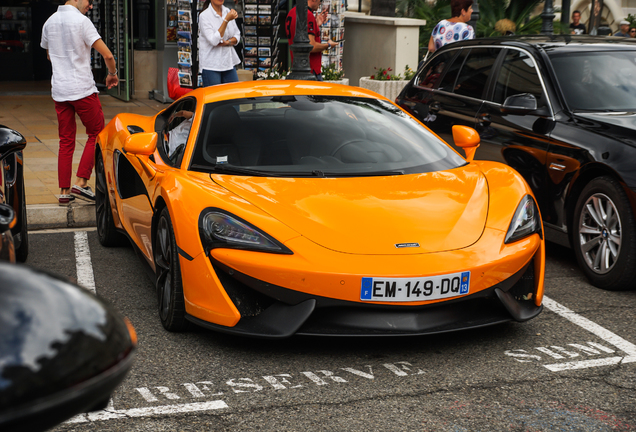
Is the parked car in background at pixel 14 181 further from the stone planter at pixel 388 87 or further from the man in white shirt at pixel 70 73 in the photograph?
the stone planter at pixel 388 87

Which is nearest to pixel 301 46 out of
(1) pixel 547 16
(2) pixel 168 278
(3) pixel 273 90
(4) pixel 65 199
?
(4) pixel 65 199

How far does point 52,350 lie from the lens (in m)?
0.99

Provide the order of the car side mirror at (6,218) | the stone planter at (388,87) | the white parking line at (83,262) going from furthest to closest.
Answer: the stone planter at (388,87) < the white parking line at (83,262) < the car side mirror at (6,218)

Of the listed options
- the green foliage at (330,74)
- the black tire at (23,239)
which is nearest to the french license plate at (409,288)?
the black tire at (23,239)

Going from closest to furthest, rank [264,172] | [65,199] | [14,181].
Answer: [264,172] → [14,181] → [65,199]

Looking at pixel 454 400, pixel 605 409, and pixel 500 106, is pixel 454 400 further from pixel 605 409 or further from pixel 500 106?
pixel 500 106

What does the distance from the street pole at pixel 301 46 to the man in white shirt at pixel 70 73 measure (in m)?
2.63

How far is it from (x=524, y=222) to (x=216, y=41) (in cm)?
568

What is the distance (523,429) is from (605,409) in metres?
0.44

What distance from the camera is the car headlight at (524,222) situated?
3.98m

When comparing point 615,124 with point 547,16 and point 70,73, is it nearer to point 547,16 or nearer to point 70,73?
point 70,73

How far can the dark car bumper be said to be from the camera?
3561 mm

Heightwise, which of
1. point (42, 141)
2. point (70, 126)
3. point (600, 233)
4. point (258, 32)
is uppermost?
point (258, 32)

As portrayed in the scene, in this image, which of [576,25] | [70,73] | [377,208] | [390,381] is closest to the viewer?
[390,381]
